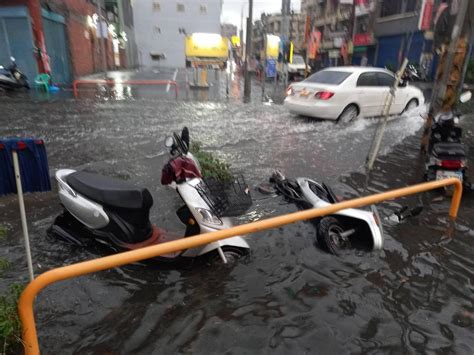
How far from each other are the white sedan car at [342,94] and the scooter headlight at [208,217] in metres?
7.85

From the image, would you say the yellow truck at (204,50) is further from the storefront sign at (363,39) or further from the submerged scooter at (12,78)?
the storefront sign at (363,39)

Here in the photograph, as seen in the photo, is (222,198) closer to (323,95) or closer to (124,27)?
(323,95)

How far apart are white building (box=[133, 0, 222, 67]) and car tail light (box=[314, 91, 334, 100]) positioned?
124 feet

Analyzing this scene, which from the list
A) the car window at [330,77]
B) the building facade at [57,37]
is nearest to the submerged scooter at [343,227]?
the car window at [330,77]

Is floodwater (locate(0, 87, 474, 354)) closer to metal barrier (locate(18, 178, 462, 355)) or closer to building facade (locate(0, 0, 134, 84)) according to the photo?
metal barrier (locate(18, 178, 462, 355))

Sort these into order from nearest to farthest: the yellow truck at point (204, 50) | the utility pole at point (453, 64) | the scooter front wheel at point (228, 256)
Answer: the scooter front wheel at point (228, 256)
the utility pole at point (453, 64)
the yellow truck at point (204, 50)

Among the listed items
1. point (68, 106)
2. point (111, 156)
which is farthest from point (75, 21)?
point (111, 156)

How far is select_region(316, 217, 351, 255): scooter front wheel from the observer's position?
388 cm

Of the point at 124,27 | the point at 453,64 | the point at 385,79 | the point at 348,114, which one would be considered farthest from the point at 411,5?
the point at 124,27

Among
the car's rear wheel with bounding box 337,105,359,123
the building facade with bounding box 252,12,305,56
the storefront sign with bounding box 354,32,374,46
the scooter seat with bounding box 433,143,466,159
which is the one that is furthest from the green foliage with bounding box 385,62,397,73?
the scooter seat with bounding box 433,143,466,159

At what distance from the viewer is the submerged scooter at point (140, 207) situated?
329 centimetres

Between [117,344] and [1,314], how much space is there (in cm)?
77

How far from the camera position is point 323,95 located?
407 inches

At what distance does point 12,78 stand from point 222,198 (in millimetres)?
14763
